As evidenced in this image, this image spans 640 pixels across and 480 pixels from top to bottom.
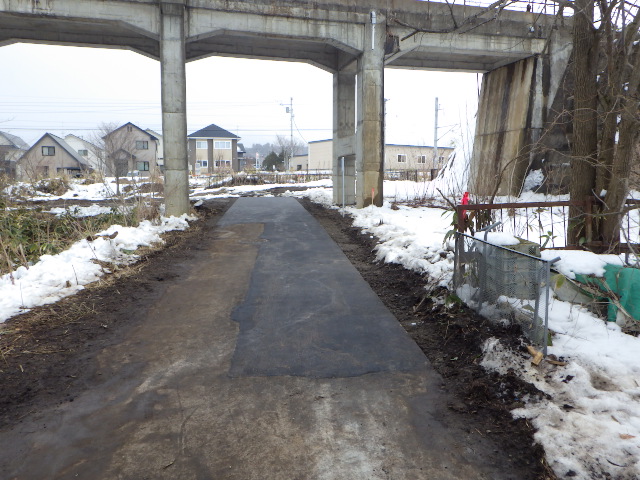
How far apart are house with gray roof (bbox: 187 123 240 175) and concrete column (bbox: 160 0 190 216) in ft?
194

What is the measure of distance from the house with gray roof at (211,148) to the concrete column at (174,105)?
5907 cm

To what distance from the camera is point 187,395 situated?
378 cm

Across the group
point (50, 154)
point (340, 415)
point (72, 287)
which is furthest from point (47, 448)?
point (50, 154)

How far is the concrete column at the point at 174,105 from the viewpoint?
1446cm

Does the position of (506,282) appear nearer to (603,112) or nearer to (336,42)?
(603,112)

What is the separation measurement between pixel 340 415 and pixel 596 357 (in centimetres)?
220

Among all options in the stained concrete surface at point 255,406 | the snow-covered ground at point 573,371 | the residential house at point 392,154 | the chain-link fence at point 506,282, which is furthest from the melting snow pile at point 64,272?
the residential house at point 392,154

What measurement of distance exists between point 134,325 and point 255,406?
100 inches

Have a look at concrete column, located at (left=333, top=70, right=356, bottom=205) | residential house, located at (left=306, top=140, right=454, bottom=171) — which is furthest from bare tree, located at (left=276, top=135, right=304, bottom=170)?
concrete column, located at (left=333, top=70, right=356, bottom=205)

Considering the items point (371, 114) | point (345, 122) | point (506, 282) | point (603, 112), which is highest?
point (345, 122)

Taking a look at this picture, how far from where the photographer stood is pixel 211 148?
74.1 metres

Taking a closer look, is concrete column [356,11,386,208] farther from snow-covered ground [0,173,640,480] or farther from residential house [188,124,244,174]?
residential house [188,124,244,174]

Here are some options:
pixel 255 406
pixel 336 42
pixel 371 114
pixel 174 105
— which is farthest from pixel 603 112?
pixel 174 105

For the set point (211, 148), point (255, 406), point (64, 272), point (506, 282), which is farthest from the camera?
point (211, 148)
